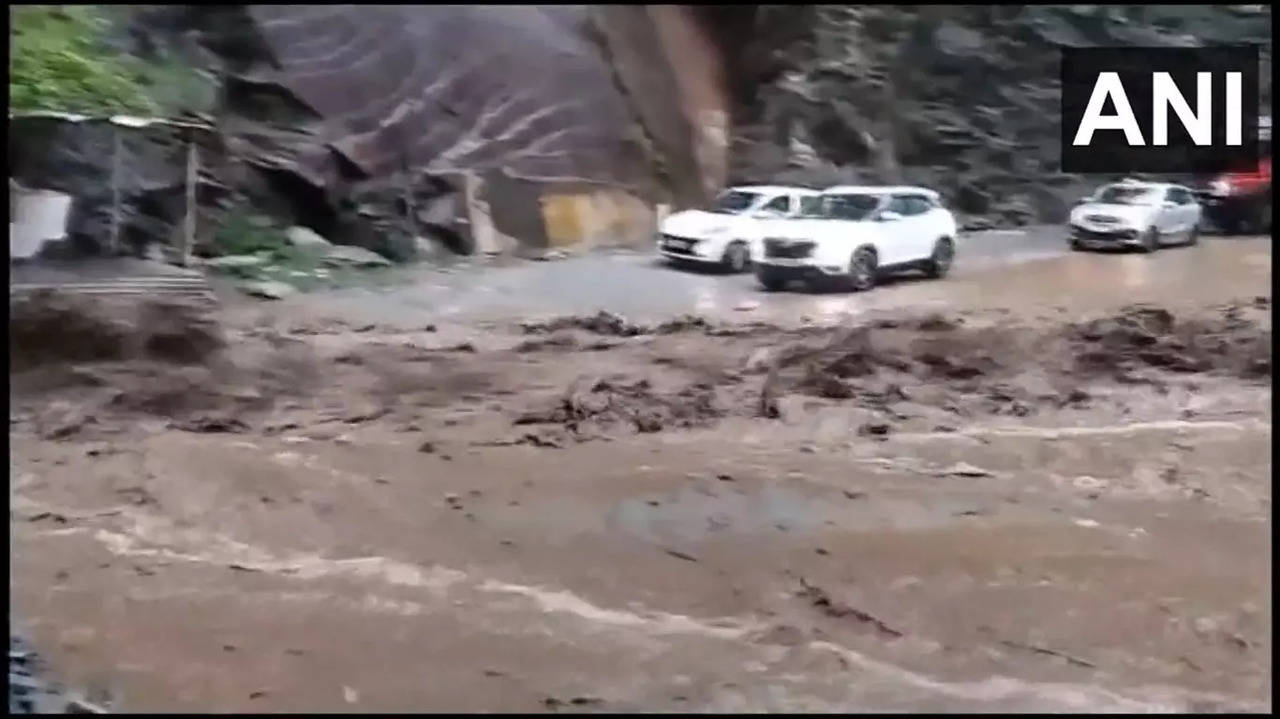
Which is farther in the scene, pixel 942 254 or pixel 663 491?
pixel 942 254

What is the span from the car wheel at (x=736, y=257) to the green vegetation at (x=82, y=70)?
731 millimetres

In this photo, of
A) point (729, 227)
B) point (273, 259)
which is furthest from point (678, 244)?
point (273, 259)

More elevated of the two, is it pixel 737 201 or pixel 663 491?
pixel 737 201

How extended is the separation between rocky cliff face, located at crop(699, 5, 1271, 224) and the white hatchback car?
3 cm

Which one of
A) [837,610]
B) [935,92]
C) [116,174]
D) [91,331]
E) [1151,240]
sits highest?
[935,92]

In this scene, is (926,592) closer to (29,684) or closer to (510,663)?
(510,663)

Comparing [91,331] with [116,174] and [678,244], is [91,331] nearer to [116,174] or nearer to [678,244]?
[116,174]

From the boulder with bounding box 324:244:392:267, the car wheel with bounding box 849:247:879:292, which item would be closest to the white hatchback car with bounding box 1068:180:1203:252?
the car wheel with bounding box 849:247:879:292

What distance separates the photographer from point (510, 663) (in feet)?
4.58

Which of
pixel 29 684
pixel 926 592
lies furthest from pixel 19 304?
pixel 926 592

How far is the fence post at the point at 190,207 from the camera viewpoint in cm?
159

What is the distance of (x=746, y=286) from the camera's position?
5.34 ft

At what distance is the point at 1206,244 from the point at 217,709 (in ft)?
4.60

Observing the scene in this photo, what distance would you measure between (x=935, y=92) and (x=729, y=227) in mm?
337
